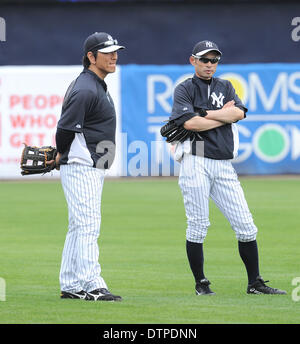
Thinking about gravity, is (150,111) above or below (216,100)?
above

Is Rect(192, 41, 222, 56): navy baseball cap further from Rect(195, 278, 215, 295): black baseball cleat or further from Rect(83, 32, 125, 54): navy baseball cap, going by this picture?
Rect(195, 278, 215, 295): black baseball cleat

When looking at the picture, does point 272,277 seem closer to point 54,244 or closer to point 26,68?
point 54,244

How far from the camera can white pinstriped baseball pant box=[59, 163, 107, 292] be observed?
7.44m

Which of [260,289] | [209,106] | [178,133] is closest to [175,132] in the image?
[178,133]

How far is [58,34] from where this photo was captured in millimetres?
24125

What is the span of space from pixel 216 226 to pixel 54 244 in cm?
264

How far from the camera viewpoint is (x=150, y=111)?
20766 millimetres

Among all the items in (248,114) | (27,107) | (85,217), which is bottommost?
(85,217)

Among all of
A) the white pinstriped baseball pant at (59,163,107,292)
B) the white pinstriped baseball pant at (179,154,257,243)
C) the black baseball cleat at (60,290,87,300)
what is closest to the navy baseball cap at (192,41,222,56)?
the white pinstriped baseball pant at (179,154,257,243)

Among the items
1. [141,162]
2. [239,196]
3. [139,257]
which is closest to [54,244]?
[139,257]

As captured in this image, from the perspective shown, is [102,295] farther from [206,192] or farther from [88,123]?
[88,123]

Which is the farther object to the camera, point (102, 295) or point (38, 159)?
point (38, 159)

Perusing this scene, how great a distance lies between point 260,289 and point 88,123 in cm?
203
